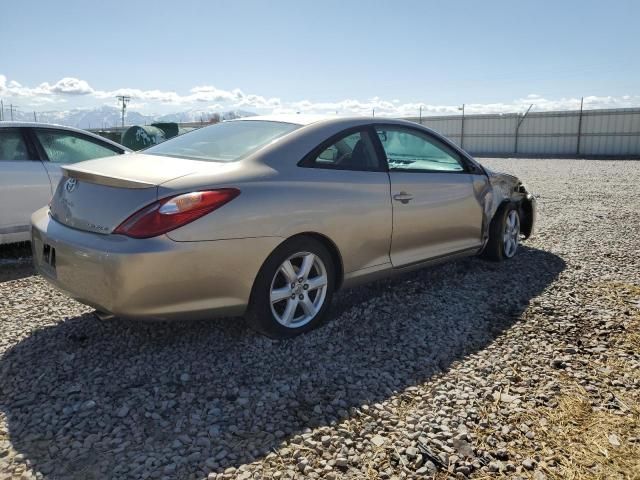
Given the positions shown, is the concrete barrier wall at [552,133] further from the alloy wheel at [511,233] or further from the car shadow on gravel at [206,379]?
the car shadow on gravel at [206,379]

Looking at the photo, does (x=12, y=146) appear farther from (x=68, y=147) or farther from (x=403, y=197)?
(x=403, y=197)

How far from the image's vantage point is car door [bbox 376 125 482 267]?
397cm

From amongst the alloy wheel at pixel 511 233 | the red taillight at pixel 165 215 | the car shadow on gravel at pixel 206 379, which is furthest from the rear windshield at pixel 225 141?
the alloy wheel at pixel 511 233

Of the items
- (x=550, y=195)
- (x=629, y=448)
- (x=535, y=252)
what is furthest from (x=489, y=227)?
(x=550, y=195)

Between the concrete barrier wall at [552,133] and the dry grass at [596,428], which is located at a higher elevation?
the concrete barrier wall at [552,133]

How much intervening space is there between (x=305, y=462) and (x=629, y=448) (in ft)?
4.67

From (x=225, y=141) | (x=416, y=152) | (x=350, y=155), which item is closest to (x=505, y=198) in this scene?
(x=416, y=152)

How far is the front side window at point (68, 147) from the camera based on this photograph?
18.3 feet

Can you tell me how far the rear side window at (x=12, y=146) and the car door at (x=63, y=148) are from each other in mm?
154

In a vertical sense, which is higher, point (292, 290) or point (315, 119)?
point (315, 119)

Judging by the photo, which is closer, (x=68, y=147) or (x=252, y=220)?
(x=252, y=220)

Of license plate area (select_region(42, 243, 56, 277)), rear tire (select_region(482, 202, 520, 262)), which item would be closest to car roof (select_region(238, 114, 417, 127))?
license plate area (select_region(42, 243, 56, 277))

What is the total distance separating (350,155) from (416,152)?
35.7 inches

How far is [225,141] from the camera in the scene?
363 centimetres
